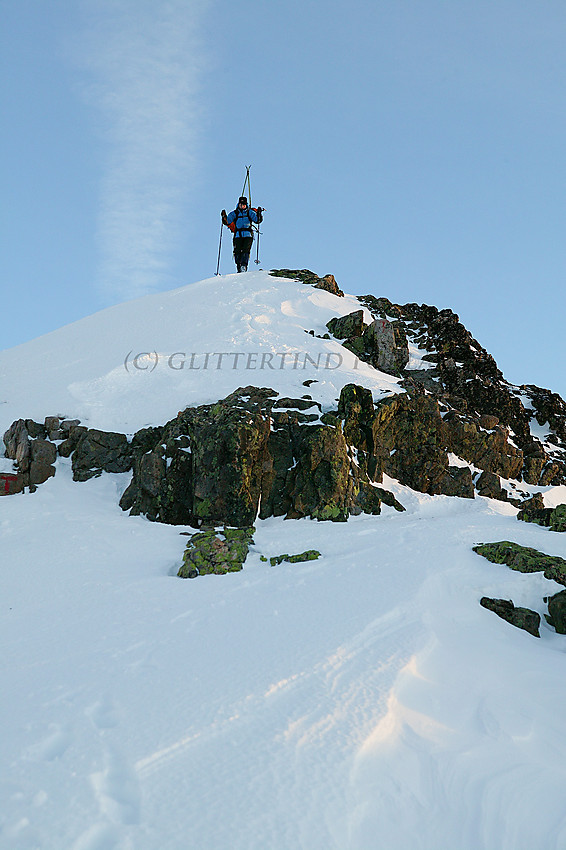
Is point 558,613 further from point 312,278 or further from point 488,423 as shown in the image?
point 312,278

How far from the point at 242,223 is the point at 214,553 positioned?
29206 mm

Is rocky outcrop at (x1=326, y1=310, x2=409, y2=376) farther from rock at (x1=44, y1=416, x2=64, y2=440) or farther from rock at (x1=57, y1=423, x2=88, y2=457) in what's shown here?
rock at (x1=44, y1=416, x2=64, y2=440)

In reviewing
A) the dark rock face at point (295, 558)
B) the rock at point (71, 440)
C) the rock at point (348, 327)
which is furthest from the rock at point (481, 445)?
the rock at point (71, 440)

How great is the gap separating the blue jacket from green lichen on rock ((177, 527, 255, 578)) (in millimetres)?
27663

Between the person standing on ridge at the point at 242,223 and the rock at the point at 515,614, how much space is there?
31.6m

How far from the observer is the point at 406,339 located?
3141 centimetres

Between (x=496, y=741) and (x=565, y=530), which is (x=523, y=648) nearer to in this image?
(x=496, y=741)

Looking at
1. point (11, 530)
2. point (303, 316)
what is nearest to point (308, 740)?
point (11, 530)

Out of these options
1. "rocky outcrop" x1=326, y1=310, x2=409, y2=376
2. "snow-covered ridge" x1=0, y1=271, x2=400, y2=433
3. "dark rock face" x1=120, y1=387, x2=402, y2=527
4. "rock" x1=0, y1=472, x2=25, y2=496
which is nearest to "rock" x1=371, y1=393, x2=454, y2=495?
"snow-covered ridge" x1=0, y1=271, x2=400, y2=433

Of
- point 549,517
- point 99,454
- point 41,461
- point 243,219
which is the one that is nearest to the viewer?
point 549,517

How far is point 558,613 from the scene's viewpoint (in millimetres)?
7789

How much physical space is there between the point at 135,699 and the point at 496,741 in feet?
11.8

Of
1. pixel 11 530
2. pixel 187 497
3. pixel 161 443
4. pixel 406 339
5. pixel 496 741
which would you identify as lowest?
pixel 496 741

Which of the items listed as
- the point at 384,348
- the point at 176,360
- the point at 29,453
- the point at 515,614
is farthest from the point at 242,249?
the point at 515,614
